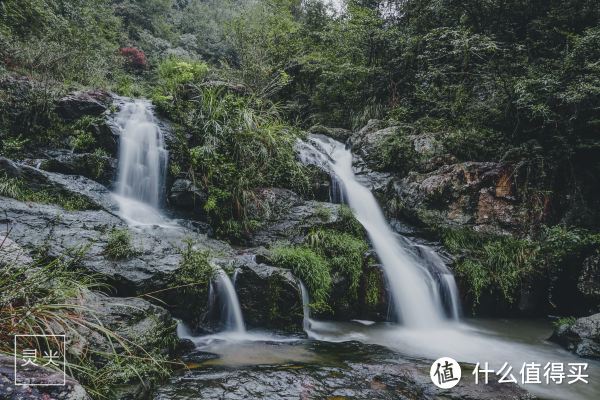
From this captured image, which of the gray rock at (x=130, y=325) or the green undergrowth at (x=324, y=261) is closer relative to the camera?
the gray rock at (x=130, y=325)

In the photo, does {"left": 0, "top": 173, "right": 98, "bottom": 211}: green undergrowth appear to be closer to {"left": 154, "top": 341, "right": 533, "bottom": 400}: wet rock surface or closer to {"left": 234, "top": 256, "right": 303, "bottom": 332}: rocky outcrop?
{"left": 234, "top": 256, "right": 303, "bottom": 332}: rocky outcrop

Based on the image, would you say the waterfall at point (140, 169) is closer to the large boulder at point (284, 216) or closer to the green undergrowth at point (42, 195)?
the green undergrowth at point (42, 195)

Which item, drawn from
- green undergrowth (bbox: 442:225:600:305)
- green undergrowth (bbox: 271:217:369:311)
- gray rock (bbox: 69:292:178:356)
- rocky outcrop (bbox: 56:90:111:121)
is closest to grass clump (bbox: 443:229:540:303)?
green undergrowth (bbox: 442:225:600:305)

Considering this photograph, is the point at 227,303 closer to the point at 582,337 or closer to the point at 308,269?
the point at 308,269

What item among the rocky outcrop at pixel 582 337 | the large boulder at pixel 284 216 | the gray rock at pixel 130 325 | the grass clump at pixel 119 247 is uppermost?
the large boulder at pixel 284 216

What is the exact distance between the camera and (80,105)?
314 inches

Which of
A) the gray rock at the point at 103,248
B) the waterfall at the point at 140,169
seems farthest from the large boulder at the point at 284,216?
the waterfall at the point at 140,169

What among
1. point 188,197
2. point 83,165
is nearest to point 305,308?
point 188,197

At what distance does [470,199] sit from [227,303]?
552 centimetres

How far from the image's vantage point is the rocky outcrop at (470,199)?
748 centimetres

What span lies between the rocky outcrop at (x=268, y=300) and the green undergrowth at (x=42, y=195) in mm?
3094

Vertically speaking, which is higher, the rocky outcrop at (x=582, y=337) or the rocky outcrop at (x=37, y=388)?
the rocky outcrop at (x=37, y=388)

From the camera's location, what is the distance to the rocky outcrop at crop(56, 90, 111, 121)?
7.80 m

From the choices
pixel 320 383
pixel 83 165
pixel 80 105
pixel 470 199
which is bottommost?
pixel 320 383
